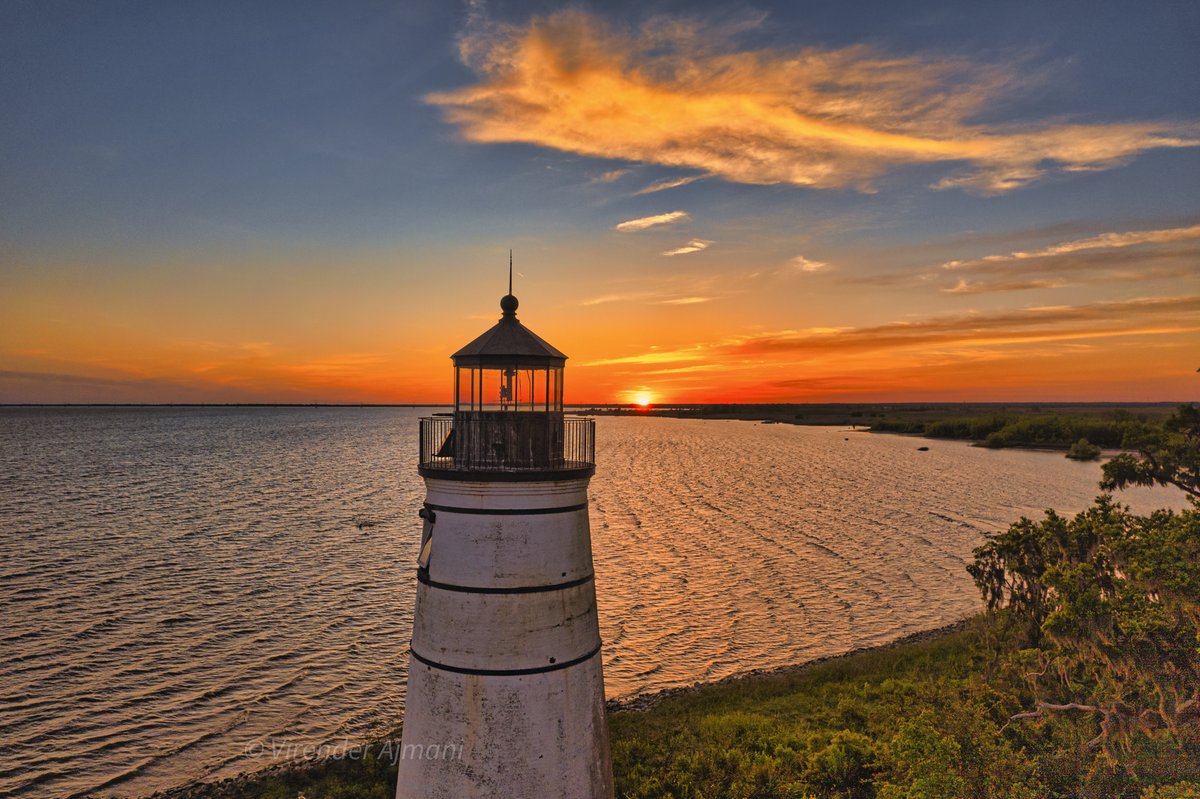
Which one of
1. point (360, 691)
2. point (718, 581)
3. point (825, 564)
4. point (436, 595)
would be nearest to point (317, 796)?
point (360, 691)

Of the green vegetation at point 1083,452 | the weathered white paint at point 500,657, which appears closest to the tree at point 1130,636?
the weathered white paint at point 500,657

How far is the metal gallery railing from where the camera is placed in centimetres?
902

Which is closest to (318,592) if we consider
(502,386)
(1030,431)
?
(502,386)

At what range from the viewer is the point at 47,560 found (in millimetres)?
35219

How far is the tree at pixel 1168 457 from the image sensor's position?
1338 cm

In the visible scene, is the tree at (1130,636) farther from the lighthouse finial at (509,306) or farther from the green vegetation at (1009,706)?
the lighthouse finial at (509,306)

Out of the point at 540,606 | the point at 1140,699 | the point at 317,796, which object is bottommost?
the point at 317,796

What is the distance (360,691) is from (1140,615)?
802 inches

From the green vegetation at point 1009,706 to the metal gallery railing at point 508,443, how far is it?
292 inches

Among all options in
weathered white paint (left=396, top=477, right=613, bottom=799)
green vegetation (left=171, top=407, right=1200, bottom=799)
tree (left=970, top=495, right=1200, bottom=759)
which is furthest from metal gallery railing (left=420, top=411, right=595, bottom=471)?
tree (left=970, top=495, right=1200, bottom=759)

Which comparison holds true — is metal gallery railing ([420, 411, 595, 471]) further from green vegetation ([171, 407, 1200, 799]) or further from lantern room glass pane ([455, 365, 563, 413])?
green vegetation ([171, 407, 1200, 799])

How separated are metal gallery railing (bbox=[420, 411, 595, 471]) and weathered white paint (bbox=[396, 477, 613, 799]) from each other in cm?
37

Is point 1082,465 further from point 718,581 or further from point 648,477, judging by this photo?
point 718,581

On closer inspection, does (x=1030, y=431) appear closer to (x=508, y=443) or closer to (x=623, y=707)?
(x=623, y=707)
